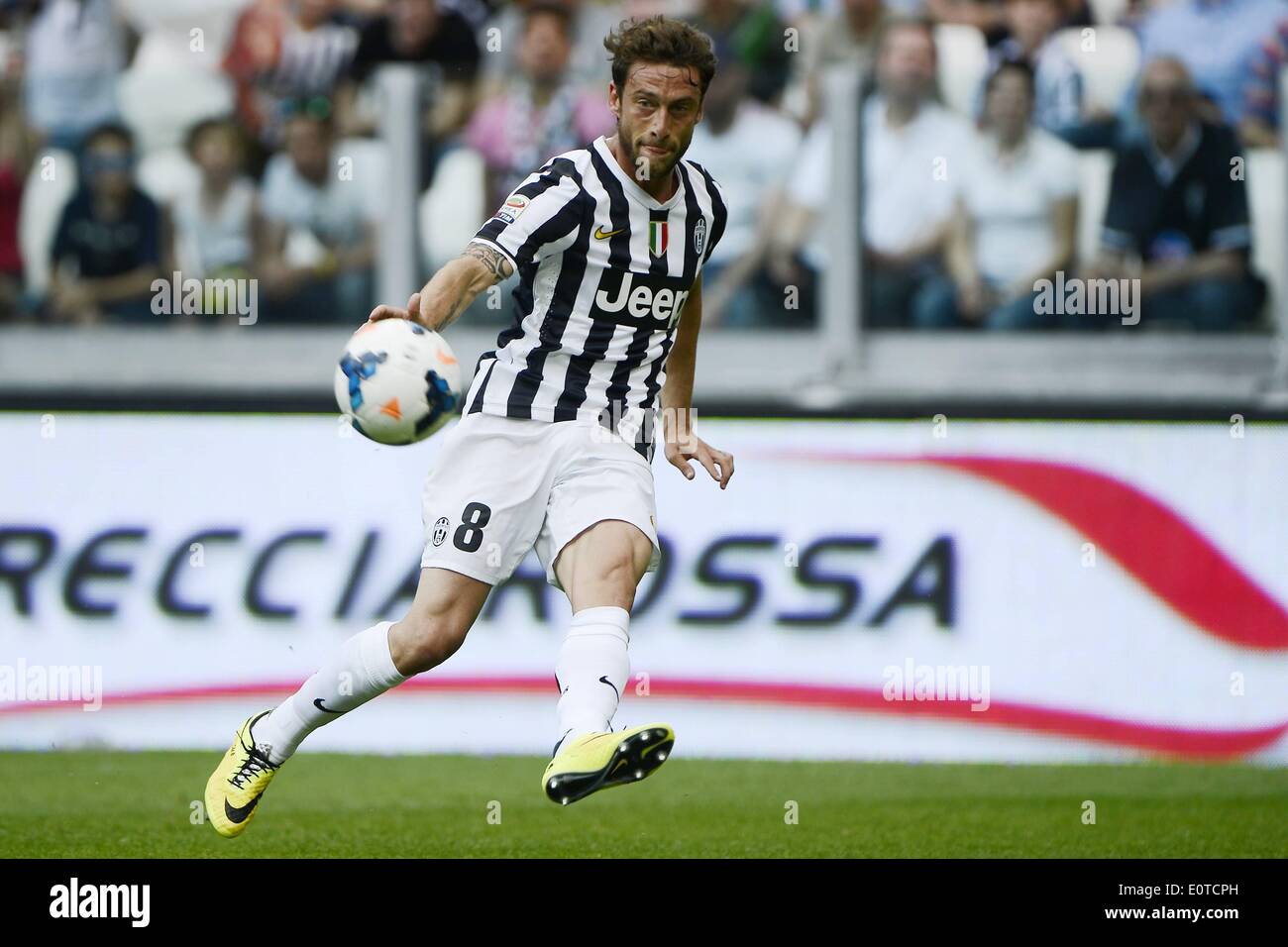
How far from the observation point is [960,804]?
23.5 feet

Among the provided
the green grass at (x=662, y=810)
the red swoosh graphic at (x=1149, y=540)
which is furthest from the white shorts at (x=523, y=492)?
the red swoosh graphic at (x=1149, y=540)

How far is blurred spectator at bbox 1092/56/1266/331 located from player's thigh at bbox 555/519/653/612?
14.4ft

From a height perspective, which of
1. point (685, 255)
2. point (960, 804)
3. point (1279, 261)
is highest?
point (1279, 261)

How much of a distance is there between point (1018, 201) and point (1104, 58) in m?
0.81

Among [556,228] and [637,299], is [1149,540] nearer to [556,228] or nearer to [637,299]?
[637,299]

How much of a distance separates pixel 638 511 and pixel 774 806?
7.02ft

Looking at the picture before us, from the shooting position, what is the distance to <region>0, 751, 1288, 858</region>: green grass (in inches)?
244

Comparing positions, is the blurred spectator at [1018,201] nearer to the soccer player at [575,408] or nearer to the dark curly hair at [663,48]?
the soccer player at [575,408]

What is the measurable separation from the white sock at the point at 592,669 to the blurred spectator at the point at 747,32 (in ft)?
15.6

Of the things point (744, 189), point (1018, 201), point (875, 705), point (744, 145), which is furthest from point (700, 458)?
point (1018, 201)

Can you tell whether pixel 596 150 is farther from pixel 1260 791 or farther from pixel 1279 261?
pixel 1279 261

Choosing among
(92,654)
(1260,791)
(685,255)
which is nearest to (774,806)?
(1260,791)

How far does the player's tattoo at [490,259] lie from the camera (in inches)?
201

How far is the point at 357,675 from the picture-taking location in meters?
5.40
